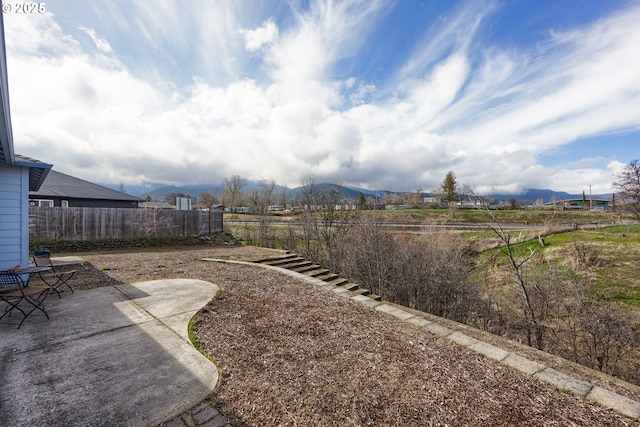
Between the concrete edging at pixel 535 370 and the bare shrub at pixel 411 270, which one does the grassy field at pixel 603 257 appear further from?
the concrete edging at pixel 535 370

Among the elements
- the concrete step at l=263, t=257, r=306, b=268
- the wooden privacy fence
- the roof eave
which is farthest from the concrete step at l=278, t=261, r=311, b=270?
Result: the wooden privacy fence

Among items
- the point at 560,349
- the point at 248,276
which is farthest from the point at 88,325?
the point at 560,349

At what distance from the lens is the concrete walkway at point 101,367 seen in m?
2.15

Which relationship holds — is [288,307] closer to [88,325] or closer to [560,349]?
[88,325]

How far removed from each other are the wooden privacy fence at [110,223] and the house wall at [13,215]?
5878 mm

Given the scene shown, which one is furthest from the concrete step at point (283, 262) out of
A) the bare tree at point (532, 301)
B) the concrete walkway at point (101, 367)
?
the bare tree at point (532, 301)

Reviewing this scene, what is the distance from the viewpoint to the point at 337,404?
2381 mm

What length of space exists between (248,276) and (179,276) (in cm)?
162

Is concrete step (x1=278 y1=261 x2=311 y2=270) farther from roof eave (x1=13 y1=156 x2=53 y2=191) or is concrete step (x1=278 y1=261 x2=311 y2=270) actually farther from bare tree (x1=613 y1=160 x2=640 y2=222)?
bare tree (x1=613 y1=160 x2=640 y2=222)

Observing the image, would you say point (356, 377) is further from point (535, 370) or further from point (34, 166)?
point (34, 166)

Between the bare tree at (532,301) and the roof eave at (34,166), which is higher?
the roof eave at (34,166)

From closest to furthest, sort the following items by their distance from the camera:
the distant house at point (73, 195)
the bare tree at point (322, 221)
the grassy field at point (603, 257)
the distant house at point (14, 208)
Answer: the distant house at point (14, 208), the grassy field at point (603, 257), the bare tree at point (322, 221), the distant house at point (73, 195)

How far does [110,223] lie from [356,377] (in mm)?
13205

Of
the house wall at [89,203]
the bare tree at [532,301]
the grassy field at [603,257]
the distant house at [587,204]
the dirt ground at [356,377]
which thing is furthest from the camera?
the distant house at [587,204]
